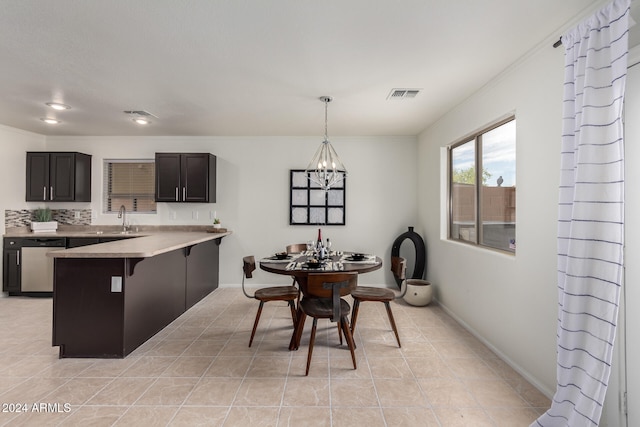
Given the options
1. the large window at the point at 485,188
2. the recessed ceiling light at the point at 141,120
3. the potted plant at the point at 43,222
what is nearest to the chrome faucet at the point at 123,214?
the potted plant at the point at 43,222

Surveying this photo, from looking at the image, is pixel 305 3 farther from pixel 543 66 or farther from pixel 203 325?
pixel 203 325

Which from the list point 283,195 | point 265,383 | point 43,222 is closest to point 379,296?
point 265,383

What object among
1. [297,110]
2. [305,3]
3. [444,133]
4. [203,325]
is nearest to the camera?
[305,3]

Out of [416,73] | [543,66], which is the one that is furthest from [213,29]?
[543,66]

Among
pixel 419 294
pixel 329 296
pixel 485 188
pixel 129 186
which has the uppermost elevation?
pixel 129 186

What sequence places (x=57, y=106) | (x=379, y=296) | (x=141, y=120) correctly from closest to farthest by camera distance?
1. (x=379, y=296)
2. (x=57, y=106)
3. (x=141, y=120)

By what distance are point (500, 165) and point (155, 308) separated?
366 centimetres

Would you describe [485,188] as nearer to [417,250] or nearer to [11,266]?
[417,250]

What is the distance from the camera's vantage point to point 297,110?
3701 millimetres

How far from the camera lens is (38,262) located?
4.38 m

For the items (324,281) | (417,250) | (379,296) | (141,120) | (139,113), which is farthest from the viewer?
(417,250)

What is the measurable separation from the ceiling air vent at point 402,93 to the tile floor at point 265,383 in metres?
2.46

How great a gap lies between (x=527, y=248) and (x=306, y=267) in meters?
1.74

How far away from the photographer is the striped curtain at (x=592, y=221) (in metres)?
1.52
